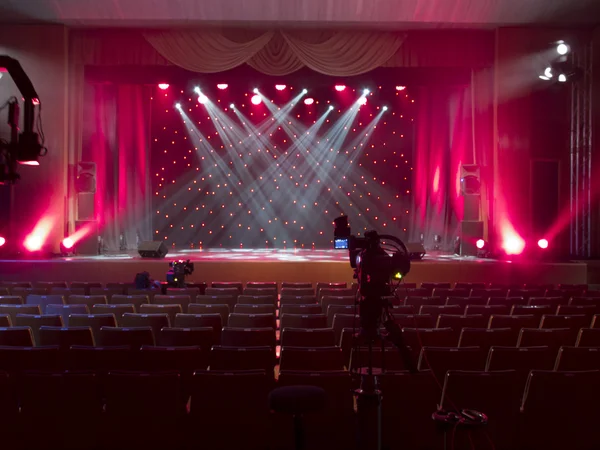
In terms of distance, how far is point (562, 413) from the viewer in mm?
3430

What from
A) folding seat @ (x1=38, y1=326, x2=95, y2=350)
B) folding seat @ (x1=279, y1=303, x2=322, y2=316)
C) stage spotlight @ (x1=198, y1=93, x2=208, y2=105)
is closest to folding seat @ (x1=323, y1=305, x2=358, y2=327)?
folding seat @ (x1=279, y1=303, x2=322, y2=316)

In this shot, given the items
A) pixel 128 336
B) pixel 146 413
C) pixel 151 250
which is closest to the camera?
pixel 146 413

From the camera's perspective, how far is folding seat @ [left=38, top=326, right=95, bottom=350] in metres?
4.70

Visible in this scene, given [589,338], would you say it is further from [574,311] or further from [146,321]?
[146,321]

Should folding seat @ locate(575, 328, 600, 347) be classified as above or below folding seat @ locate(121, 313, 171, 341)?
below

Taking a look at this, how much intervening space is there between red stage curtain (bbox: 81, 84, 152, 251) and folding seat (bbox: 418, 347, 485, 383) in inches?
488

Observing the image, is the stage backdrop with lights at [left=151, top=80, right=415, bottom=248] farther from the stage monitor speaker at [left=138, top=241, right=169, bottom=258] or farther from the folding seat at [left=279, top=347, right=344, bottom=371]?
the folding seat at [left=279, top=347, right=344, bottom=371]

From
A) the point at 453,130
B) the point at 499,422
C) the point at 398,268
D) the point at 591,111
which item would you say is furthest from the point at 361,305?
the point at 453,130

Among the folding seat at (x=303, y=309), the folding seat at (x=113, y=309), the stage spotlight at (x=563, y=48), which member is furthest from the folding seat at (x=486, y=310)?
the stage spotlight at (x=563, y=48)

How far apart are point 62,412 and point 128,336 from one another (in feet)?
4.62

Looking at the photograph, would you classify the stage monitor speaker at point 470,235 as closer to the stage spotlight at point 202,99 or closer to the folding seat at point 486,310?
the folding seat at point 486,310

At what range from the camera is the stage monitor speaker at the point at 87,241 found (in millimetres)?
13398

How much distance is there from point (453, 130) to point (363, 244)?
14159 millimetres

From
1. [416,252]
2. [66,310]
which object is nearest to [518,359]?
[66,310]
